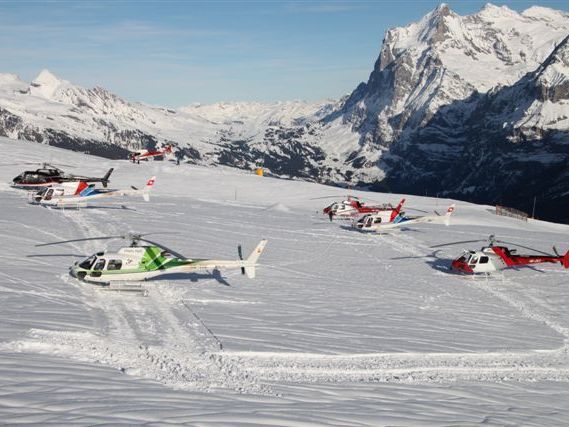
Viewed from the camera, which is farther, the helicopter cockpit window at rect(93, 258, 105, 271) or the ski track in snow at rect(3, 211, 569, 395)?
the helicopter cockpit window at rect(93, 258, 105, 271)

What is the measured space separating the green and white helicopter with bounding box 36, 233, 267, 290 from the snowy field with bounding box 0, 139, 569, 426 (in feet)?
3.08

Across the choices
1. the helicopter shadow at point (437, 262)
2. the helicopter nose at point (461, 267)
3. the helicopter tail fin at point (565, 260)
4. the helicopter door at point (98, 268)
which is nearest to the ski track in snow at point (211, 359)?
the helicopter door at point (98, 268)

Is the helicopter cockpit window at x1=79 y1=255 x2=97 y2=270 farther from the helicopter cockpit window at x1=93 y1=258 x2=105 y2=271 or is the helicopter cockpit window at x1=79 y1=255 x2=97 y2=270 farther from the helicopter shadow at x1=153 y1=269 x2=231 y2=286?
the helicopter shadow at x1=153 y1=269 x2=231 y2=286

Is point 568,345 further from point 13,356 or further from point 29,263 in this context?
point 29,263

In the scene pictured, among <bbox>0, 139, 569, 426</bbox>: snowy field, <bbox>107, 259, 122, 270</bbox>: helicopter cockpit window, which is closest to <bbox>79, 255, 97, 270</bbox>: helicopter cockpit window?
<bbox>107, 259, 122, 270</bbox>: helicopter cockpit window

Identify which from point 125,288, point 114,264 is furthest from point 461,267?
point 114,264

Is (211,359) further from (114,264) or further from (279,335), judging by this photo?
(114,264)

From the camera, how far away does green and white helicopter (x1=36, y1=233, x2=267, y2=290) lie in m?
28.1

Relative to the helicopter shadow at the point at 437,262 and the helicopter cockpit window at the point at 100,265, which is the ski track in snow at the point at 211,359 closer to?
the helicopter cockpit window at the point at 100,265

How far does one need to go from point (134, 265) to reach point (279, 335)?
8.54 metres

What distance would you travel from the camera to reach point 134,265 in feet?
93.8

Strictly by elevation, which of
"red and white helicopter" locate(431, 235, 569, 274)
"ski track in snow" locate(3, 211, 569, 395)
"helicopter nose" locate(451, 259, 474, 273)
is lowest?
"ski track in snow" locate(3, 211, 569, 395)

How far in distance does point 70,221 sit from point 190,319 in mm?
22753

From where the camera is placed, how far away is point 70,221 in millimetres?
44375
